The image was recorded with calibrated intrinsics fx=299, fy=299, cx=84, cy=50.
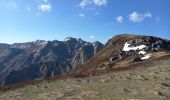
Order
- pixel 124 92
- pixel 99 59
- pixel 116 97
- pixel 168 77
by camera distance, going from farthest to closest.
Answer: pixel 99 59 < pixel 168 77 < pixel 124 92 < pixel 116 97

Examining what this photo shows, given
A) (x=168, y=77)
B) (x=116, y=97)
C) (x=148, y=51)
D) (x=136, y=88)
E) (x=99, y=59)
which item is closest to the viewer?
(x=116, y=97)

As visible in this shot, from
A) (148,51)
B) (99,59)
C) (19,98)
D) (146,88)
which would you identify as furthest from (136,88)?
(99,59)

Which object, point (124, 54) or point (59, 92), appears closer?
point (59, 92)

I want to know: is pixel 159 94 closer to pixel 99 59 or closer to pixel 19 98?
pixel 19 98

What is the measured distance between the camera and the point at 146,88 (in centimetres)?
3412

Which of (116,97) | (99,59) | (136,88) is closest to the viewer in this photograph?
(116,97)

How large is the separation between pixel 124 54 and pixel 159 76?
62933mm

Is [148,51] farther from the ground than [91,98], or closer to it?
farther from the ground

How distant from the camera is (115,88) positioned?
1382 inches

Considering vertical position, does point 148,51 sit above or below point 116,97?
above

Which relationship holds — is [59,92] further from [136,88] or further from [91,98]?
[136,88]

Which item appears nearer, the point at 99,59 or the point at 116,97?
the point at 116,97

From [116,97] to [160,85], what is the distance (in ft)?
27.6

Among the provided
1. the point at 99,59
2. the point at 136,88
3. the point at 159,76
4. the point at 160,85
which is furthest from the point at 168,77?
the point at 99,59
